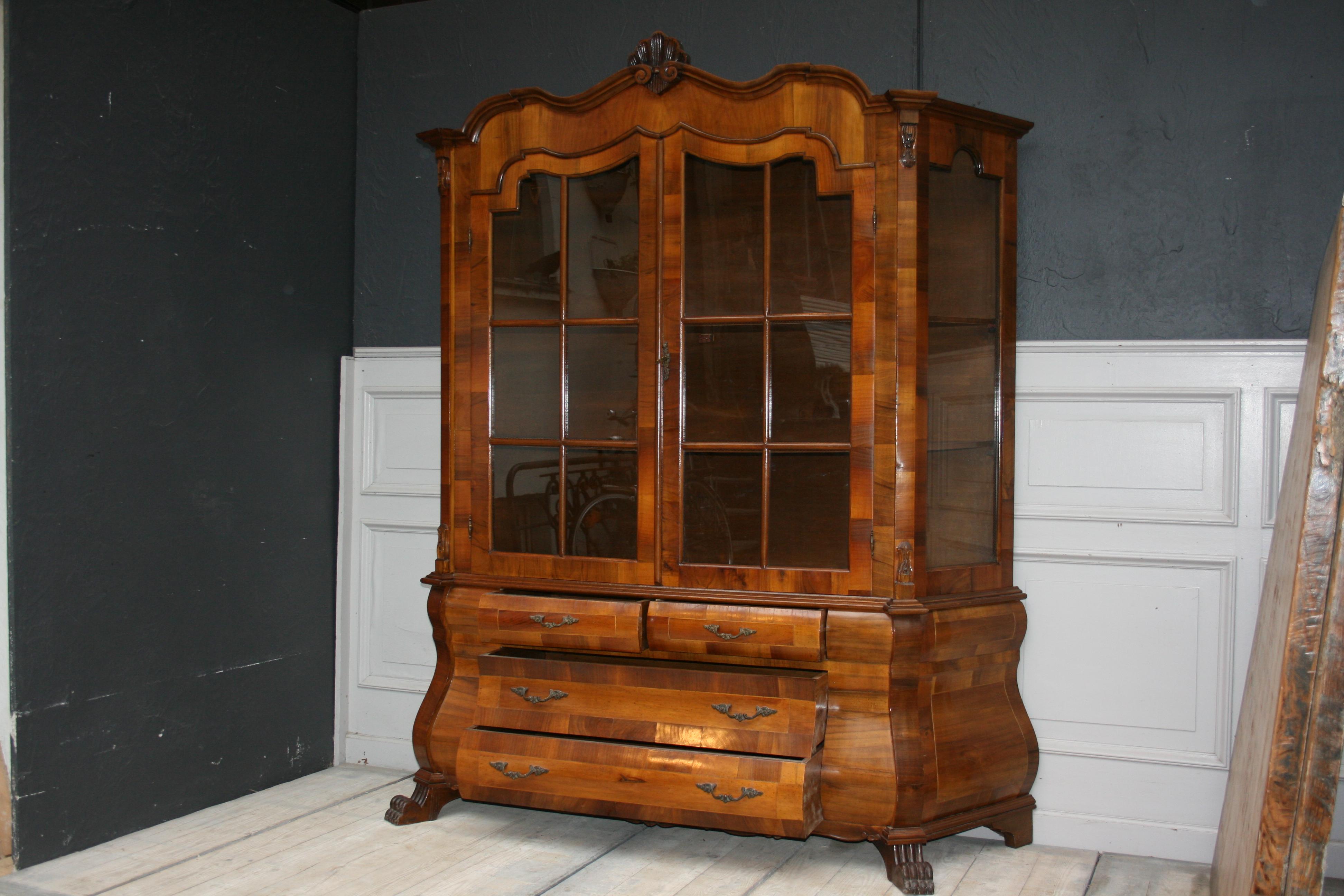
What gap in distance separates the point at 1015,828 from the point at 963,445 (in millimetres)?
985

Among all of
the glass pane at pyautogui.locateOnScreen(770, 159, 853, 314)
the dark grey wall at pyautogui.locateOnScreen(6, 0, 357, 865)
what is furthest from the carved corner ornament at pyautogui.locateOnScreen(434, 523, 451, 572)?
the glass pane at pyautogui.locateOnScreen(770, 159, 853, 314)

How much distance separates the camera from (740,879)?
2541 millimetres

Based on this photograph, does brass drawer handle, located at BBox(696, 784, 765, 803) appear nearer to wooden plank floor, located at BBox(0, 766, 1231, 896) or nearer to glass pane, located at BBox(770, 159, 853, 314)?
wooden plank floor, located at BBox(0, 766, 1231, 896)

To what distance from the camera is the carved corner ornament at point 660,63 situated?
2.66 m

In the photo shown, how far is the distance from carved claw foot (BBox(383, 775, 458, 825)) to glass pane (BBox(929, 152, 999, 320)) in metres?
1.77

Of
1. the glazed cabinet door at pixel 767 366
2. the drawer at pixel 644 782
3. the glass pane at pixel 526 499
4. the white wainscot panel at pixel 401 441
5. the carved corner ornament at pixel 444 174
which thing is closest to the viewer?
the drawer at pixel 644 782

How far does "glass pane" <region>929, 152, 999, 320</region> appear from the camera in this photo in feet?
8.57

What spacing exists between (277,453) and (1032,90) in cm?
235

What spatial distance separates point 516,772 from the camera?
2643 millimetres


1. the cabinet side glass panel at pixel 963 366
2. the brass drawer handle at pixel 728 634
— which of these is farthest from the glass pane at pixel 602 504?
the cabinet side glass panel at pixel 963 366

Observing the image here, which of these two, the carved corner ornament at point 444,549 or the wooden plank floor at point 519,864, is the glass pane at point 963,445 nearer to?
the wooden plank floor at point 519,864

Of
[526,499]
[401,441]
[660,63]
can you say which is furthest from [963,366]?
[401,441]

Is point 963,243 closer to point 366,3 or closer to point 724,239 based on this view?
point 724,239

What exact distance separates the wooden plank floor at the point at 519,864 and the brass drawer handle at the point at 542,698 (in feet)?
1.24
